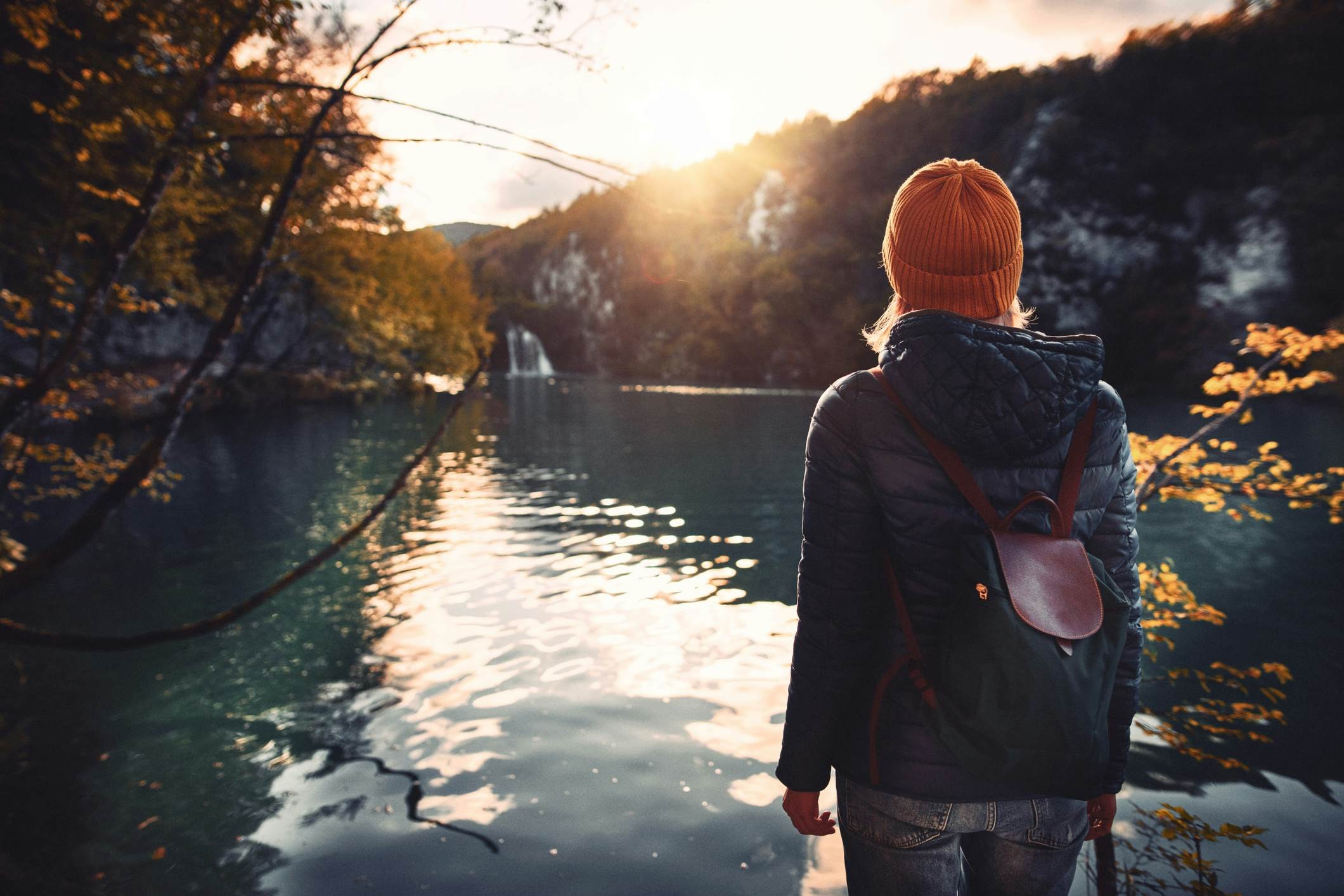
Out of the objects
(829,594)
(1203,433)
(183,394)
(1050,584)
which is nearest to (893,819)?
(829,594)

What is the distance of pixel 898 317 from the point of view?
1.72 metres

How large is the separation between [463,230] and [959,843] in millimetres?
2326

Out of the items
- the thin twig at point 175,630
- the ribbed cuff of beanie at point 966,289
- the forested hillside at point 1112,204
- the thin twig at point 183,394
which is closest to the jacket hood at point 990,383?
the ribbed cuff of beanie at point 966,289

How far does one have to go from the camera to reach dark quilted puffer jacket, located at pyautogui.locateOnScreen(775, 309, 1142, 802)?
1395 mm

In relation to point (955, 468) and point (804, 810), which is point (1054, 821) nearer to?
point (804, 810)

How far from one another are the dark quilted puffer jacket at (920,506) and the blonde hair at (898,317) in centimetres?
7

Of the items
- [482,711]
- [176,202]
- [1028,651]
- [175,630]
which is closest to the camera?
[1028,651]

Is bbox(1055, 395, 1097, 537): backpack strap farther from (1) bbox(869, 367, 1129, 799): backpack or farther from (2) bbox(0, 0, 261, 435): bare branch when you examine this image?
(2) bbox(0, 0, 261, 435): bare branch

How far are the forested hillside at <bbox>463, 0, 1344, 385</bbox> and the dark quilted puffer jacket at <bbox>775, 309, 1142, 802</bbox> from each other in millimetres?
30856

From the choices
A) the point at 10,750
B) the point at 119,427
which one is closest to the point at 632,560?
the point at 10,750

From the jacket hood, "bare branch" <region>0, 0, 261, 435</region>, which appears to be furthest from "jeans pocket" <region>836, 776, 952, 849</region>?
"bare branch" <region>0, 0, 261, 435</region>

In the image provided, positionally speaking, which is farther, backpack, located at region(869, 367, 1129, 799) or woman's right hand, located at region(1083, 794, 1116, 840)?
woman's right hand, located at region(1083, 794, 1116, 840)

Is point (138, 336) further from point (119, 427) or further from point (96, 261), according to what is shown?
point (96, 261)

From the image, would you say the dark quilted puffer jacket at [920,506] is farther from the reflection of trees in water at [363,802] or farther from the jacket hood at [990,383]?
the reflection of trees in water at [363,802]
